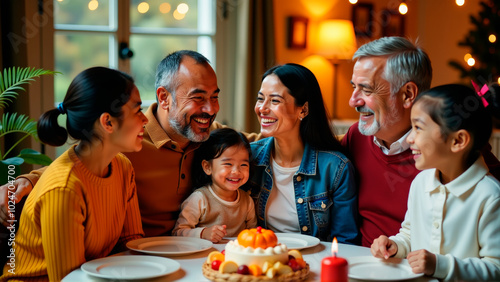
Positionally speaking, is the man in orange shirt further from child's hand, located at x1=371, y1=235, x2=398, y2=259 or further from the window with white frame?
the window with white frame

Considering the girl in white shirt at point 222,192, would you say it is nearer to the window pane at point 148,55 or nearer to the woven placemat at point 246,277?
the woven placemat at point 246,277

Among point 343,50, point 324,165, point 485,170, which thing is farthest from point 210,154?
point 343,50

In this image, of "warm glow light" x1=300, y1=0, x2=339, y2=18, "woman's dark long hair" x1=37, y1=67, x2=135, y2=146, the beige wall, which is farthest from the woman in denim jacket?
"warm glow light" x1=300, y1=0, x2=339, y2=18

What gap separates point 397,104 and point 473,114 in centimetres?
66

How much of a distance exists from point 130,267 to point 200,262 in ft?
0.78

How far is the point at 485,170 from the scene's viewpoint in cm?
186

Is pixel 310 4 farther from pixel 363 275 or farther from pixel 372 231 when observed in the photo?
pixel 363 275

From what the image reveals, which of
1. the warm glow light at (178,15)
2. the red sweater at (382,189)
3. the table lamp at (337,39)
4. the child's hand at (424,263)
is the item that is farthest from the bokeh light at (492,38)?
the child's hand at (424,263)

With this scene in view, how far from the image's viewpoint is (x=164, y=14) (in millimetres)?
4641

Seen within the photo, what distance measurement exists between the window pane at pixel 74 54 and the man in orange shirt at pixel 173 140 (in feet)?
5.70

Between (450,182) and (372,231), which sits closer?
(450,182)

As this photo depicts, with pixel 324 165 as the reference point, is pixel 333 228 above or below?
below

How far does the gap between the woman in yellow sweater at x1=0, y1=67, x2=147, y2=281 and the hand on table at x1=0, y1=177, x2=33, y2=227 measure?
131 millimetres

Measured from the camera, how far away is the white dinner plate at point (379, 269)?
176cm
